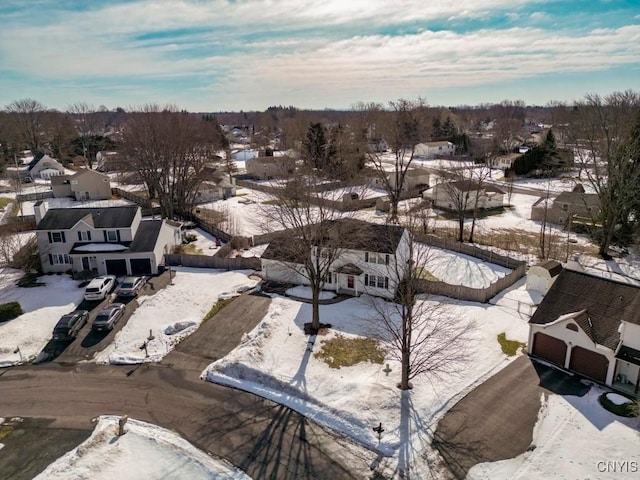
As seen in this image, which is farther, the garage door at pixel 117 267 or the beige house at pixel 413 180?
the beige house at pixel 413 180

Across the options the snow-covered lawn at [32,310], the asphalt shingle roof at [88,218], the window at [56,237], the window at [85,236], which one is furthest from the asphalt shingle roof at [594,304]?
the window at [56,237]

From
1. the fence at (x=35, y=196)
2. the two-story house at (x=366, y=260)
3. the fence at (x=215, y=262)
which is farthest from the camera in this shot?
the fence at (x=35, y=196)

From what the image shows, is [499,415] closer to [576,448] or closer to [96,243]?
[576,448]

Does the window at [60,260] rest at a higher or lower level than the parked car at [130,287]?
higher

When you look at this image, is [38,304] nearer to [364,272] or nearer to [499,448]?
[364,272]

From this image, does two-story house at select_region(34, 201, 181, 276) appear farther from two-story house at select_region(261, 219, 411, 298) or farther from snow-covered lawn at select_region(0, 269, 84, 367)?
two-story house at select_region(261, 219, 411, 298)

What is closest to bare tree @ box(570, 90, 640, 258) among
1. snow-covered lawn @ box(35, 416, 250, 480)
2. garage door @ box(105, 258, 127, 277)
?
snow-covered lawn @ box(35, 416, 250, 480)

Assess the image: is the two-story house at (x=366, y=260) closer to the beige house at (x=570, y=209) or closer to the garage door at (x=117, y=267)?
the garage door at (x=117, y=267)
